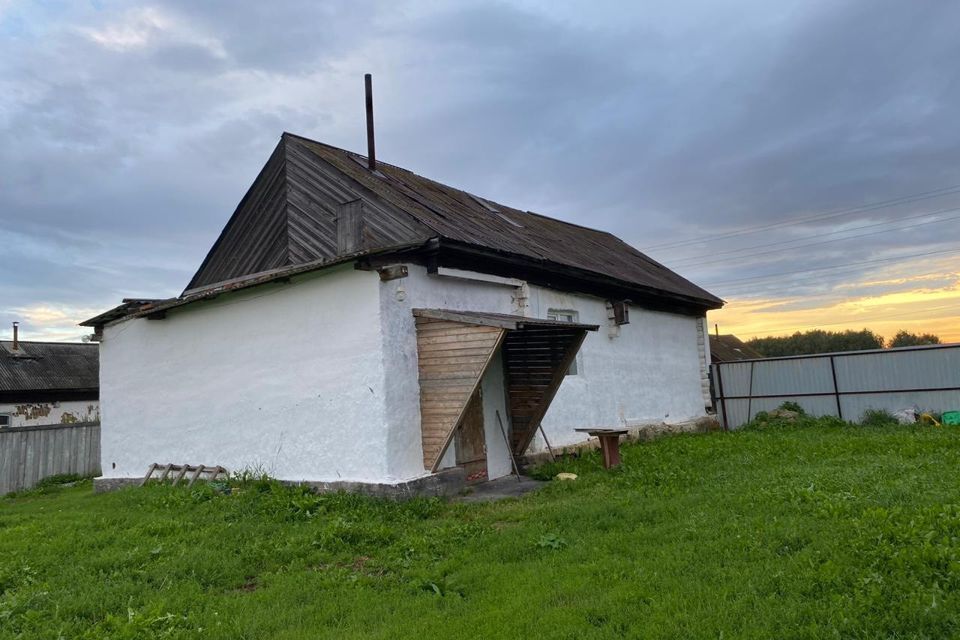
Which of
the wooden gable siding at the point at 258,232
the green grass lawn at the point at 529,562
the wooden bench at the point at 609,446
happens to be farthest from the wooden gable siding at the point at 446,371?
the wooden gable siding at the point at 258,232

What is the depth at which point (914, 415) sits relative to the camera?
51.8 feet

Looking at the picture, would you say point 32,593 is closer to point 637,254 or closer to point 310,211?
point 310,211

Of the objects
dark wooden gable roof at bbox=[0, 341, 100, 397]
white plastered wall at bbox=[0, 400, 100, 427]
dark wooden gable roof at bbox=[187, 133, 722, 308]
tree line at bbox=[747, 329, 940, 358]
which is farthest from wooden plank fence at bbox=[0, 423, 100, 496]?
tree line at bbox=[747, 329, 940, 358]

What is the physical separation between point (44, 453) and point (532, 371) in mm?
13417

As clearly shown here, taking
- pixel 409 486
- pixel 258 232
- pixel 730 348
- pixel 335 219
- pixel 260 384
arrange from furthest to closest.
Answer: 1. pixel 730 348
2. pixel 258 232
3. pixel 335 219
4. pixel 260 384
5. pixel 409 486

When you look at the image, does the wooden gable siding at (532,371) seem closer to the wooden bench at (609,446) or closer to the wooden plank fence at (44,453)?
the wooden bench at (609,446)

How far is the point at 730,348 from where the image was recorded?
3897 cm

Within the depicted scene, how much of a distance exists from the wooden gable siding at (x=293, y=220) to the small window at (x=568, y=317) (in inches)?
141

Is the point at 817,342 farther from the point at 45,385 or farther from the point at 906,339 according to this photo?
the point at 45,385

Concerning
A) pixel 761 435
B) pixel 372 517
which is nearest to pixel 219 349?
pixel 372 517

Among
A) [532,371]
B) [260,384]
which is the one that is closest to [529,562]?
[532,371]

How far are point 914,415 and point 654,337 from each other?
21.6ft

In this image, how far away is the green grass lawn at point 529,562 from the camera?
4258 millimetres

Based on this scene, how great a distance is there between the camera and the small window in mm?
12203
